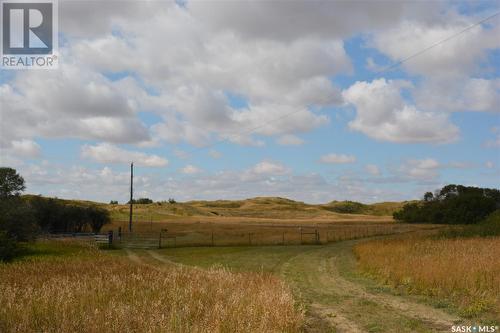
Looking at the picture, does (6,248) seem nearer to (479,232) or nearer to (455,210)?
(479,232)

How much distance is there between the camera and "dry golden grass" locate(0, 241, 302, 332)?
36.3ft

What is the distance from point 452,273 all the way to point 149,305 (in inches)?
430

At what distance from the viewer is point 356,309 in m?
14.9

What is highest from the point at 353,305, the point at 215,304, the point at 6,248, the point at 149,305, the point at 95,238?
the point at 215,304

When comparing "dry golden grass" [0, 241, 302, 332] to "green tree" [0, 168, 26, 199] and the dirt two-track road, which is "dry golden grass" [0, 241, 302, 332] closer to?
the dirt two-track road

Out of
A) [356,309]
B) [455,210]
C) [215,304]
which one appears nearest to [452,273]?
[356,309]

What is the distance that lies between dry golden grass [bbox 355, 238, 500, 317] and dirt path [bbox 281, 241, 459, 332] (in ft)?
3.85

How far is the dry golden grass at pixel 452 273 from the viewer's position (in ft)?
49.5

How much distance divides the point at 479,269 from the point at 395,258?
663 centimetres

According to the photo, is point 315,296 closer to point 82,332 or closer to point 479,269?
point 479,269

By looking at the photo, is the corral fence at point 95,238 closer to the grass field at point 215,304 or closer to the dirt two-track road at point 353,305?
the dirt two-track road at point 353,305

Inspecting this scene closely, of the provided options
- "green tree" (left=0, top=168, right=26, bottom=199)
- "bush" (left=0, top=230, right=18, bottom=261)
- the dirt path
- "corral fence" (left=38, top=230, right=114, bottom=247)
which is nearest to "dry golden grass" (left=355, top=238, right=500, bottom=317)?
the dirt path

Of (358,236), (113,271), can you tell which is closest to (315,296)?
(113,271)

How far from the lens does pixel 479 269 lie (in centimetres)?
1808
